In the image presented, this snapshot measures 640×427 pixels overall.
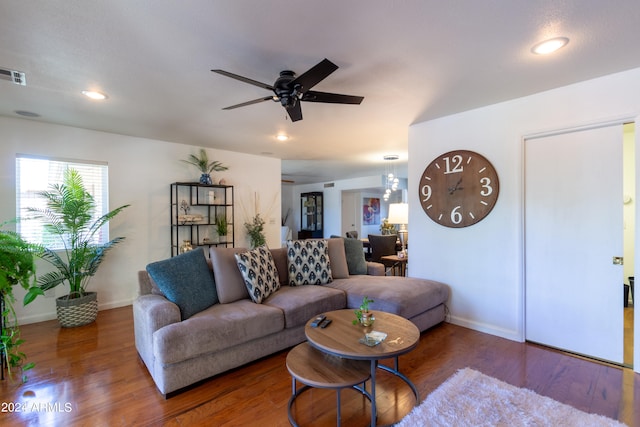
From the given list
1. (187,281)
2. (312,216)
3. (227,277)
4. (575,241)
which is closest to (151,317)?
(187,281)

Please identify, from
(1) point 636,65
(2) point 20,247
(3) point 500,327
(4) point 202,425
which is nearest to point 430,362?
(3) point 500,327

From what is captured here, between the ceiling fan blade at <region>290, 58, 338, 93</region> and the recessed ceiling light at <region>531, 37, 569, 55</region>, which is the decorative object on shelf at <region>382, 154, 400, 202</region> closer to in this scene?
the recessed ceiling light at <region>531, 37, 569, 55</region>

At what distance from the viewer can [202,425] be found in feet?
5.80

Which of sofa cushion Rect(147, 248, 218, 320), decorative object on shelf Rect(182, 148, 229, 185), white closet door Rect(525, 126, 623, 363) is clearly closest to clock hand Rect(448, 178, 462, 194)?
white closet door Rect(525, 126, 623, 363)

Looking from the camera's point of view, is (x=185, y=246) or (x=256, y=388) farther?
(x=185, y=246)

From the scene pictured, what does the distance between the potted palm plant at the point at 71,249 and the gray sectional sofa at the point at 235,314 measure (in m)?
1.42

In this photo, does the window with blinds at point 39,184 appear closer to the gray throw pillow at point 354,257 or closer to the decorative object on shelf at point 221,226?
the decorative object on shelf at point 221,226

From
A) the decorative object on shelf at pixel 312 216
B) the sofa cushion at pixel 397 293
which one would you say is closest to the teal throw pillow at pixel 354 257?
the sofa cushion at pixel 397 293

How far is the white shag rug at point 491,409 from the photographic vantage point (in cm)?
173

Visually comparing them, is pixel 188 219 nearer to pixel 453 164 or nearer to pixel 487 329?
pixel 453 164

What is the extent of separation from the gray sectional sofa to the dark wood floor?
0.16m

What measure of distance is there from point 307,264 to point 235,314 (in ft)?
3.88

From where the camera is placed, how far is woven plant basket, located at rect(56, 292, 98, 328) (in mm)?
3324

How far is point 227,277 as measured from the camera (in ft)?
9.16
